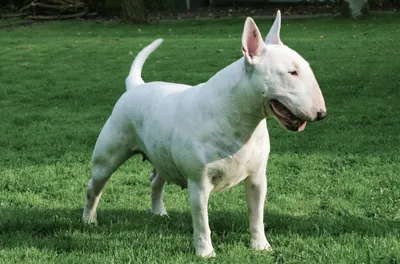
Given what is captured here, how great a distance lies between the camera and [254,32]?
4.19 meters

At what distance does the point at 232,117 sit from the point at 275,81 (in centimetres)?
45

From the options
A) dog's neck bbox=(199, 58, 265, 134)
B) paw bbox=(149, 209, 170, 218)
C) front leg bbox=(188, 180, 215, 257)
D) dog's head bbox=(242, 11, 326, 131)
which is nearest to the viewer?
dog's head bbox=(242, 11, 326, 131)

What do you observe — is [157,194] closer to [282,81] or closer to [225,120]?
[225,120]

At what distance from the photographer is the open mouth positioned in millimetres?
4156

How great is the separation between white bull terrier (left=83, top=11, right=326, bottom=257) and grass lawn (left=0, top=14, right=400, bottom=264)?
0.52 metres

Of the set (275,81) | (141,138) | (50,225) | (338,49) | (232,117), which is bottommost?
(338,49)

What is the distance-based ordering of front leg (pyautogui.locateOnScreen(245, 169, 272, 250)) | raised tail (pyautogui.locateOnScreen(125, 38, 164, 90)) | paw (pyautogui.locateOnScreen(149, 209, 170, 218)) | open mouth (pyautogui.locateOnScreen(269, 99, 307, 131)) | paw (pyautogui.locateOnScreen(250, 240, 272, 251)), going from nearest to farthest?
1. open mouth (pyautogui.locateOnScreen(269, 99, 307, 131))
2. front leg (pyautogui.locateOnScreen(245, 169, 272, 250))
3. paw (pyautogui.locateOnScreen(250, 240, 272, 251))
4. raised tail (pyautogui.locateOnScreen(125, 38, 164, 90))
5. paw (pyautogui.locateOnScreen(149, 209, 170, 218))

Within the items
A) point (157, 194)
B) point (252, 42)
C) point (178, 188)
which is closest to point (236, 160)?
point (252, 42)

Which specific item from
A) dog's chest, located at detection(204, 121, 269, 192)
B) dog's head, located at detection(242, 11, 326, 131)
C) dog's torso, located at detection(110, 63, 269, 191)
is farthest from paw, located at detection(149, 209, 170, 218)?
dog's head, located at detection(242, 11, 326, 131)

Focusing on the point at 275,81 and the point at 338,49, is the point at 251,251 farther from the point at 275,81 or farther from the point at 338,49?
the point at 338,49

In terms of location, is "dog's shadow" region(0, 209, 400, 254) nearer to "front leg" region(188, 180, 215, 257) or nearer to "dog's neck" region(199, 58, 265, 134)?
"front leg" region(188, 180, 215, 257)

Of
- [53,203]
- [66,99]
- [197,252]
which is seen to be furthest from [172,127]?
[66,99]

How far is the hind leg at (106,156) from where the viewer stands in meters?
5.43

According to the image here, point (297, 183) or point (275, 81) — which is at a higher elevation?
point (275, 81)
